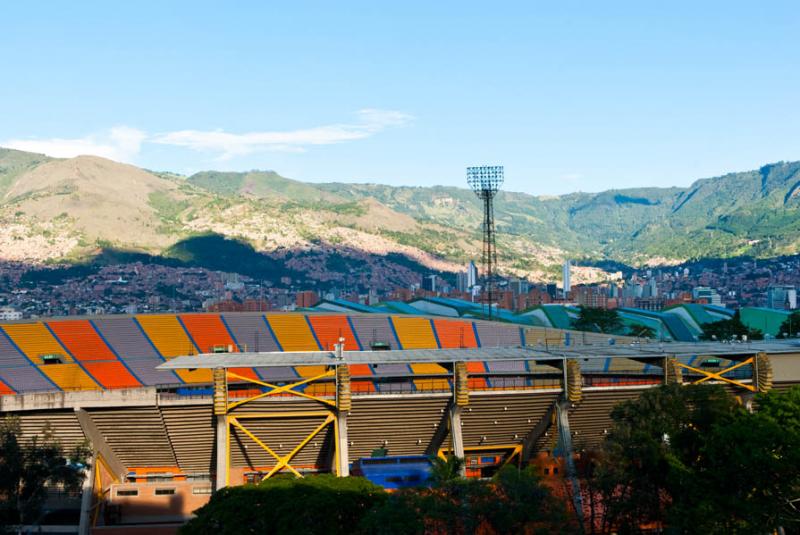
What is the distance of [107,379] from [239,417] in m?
28.1

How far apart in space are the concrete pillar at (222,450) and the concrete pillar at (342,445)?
633 centimetres

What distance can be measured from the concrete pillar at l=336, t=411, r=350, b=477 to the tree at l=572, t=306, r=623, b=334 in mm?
82943

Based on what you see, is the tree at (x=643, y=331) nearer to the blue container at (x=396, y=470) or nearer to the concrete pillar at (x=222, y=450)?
the blue container at (x=396, y=470)

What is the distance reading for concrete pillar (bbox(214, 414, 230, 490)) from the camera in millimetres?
52375

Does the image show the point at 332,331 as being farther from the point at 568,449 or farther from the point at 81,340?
the point at 568,449

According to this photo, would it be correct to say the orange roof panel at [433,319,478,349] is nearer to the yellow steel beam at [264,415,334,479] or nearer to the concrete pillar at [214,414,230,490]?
the yellow steel beam at [264,415,334,479]

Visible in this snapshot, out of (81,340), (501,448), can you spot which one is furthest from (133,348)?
(501,448)

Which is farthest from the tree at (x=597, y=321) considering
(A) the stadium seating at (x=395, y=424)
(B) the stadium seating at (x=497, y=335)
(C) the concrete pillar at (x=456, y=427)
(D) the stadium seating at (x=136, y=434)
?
(D) the stadium seating at (x=136, y=434)

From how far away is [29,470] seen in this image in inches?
2052

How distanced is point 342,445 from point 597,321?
84546mm

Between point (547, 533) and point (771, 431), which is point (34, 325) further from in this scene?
point (771, 431)

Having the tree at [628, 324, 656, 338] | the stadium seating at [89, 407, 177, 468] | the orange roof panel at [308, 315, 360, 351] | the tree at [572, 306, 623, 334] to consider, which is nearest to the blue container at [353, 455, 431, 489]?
the stadium seating at [89, 407, 177, 468]

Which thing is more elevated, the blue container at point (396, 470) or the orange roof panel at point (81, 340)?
the orange roof panel at point (81, 340)

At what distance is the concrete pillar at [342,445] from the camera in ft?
174
